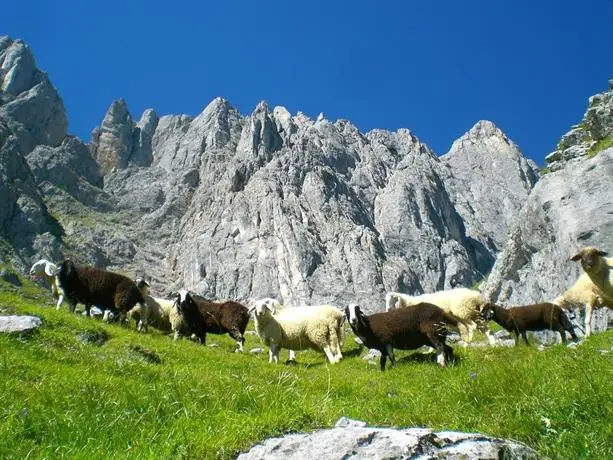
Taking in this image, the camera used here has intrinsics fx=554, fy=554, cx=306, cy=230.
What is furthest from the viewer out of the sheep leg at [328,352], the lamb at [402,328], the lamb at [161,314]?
the lamb at [161,314]

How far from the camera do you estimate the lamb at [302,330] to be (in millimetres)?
21419

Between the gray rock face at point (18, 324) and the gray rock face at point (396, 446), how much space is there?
30.3 feet

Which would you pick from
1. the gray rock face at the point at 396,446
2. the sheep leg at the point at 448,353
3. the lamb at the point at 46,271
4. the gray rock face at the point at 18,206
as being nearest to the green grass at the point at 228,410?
the gray rock face at the point at 396,446

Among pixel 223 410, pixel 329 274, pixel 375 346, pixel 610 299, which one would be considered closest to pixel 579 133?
pixel 610 299

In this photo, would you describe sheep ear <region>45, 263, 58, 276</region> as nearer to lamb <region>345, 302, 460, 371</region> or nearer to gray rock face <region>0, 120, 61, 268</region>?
lamb <region>345, 302, 460, 371</region>

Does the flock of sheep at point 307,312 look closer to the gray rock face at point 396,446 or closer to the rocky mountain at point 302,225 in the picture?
the gray rock face at point 396,446

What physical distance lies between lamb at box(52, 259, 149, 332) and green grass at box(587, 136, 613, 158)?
27.1m

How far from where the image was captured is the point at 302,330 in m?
21.7

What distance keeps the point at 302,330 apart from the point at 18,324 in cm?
1138

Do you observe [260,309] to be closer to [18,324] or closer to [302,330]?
[302,330]

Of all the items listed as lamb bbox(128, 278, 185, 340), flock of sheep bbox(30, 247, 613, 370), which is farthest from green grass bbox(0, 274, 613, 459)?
lamb bbox(128, 278, 185, 340)

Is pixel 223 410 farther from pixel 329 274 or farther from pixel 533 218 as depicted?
pixel 329 274

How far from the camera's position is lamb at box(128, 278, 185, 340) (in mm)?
24203

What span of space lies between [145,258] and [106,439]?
572ft
